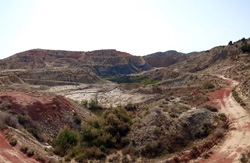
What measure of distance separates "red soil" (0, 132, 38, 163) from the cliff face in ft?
261

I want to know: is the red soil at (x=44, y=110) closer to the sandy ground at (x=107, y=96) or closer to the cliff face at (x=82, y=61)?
the sandy ground at (x=107, y=96)

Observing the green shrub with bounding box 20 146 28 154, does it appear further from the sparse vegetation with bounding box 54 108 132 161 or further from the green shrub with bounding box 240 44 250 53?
the green shrub with bounding box 240 44 250 53

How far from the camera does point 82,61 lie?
100562 millimetres

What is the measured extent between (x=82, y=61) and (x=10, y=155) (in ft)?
312

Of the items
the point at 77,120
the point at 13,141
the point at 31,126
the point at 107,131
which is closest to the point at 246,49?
the point at 77,120

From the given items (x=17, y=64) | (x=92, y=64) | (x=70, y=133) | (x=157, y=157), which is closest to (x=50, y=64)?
(x=17, y=64)

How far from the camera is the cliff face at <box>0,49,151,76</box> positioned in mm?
85875

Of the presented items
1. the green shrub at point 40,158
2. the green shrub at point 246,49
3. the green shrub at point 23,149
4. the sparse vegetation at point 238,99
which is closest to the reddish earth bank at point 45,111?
the green shrub at point 23,149

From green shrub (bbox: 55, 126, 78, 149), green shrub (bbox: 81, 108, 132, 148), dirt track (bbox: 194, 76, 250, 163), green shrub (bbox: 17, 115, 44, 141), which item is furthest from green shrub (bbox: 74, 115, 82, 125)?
dirt track (bbox: 194, 76, 250, 163)

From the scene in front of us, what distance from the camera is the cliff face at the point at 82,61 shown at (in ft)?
282

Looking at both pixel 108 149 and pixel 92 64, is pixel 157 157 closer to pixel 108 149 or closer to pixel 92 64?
pixel 108 149

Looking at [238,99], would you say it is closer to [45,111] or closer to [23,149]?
[23,149]

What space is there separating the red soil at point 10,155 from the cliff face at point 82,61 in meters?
79.5

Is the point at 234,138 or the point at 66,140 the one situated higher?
the point at 234,138
